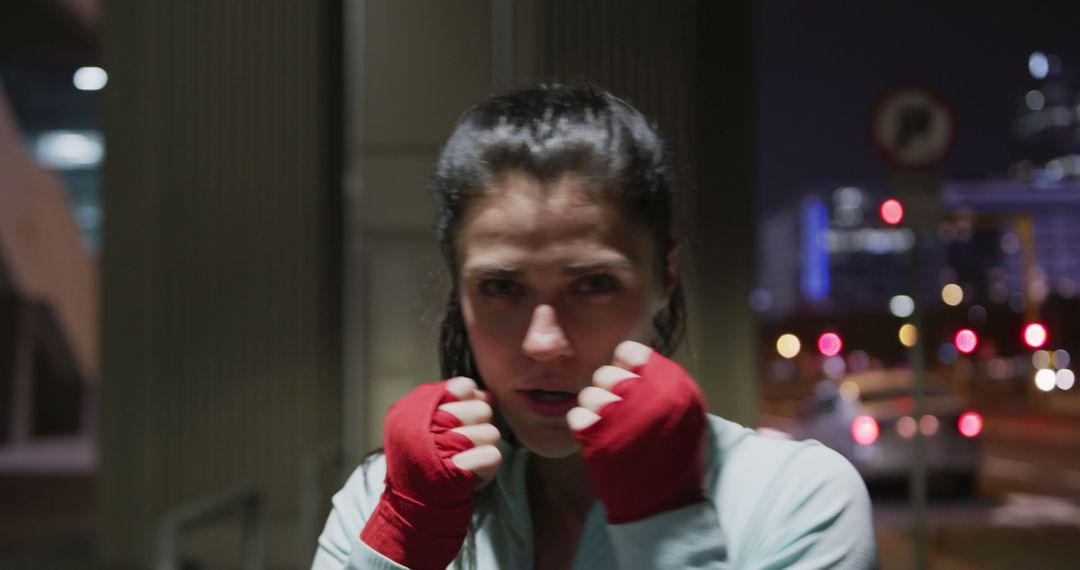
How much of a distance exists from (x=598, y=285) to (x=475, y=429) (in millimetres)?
222

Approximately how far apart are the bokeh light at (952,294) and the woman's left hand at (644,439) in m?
49.9

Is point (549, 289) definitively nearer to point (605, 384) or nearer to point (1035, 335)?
point (605, 384)

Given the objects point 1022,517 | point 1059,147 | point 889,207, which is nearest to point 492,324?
point 889,207

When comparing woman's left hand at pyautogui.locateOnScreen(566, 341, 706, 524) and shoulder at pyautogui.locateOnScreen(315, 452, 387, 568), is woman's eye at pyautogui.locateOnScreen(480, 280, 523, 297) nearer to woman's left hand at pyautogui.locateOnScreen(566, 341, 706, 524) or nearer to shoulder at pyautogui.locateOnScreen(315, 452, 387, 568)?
woman's left hand at pyautogui.locateOnScreen(566, 341, 706, 524)

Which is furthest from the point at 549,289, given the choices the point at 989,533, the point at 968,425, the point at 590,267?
the point at 968,425

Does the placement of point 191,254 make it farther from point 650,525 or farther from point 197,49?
point 650,525

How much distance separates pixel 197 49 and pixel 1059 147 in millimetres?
20612

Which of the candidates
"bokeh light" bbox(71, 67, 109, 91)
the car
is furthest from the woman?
"bokeh light" bbox(71, 67, 109, 91)

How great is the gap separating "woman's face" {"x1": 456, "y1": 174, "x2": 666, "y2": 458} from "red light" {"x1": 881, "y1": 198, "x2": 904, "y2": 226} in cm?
485

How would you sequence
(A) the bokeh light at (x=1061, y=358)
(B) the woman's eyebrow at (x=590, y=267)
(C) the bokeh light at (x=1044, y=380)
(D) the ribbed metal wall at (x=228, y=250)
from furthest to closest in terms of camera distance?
(A) the bokeh light at (x=1061, y=358), (C) the bokeh light at (x=1044, y=380), (D) the ribbed metal wall at (x=228, y=250), (B) the woman's eyebrow at (x=590, y=267)

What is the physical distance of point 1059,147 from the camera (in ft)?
75.6

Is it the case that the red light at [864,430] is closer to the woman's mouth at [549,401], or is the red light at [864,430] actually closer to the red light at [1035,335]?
the woman's mouth at [549,401]

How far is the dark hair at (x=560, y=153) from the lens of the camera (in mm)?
1344

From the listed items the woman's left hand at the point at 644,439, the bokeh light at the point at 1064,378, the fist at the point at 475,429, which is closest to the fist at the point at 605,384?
the woman's left hand at the point at 644,439
